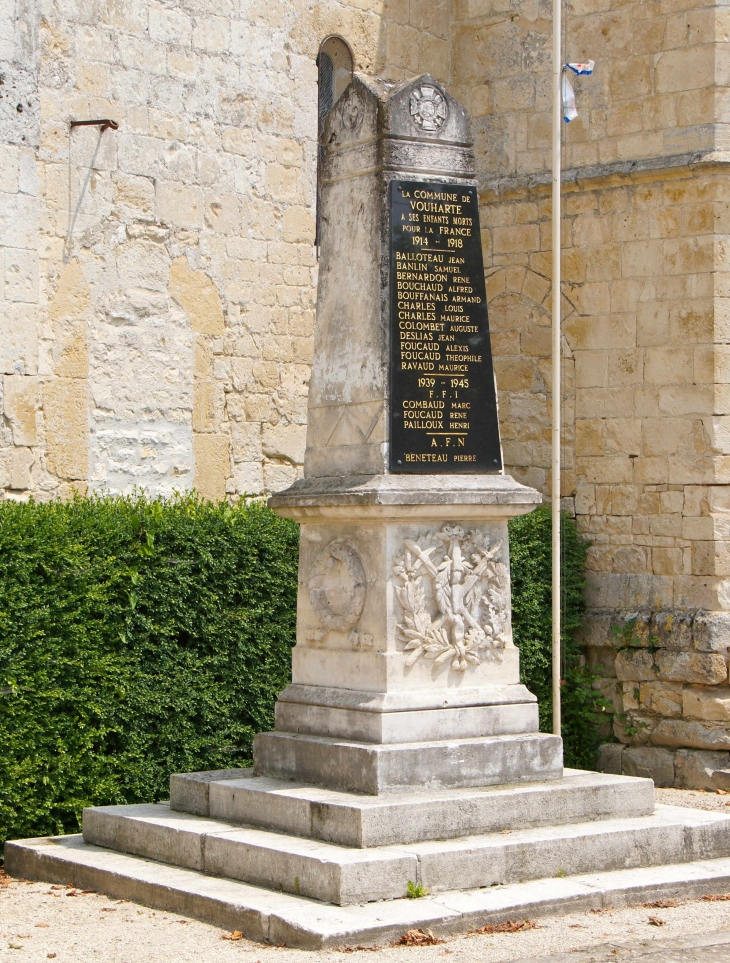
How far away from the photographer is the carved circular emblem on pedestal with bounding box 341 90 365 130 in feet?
24.4

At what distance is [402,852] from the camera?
6422 millimetres

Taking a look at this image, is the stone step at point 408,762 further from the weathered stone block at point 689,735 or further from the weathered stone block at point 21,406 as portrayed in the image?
the weathered stone block at point 689,735

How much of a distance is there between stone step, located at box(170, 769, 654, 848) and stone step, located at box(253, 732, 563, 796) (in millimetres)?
55

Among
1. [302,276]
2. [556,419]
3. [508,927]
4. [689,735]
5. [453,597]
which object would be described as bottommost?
[508,927]

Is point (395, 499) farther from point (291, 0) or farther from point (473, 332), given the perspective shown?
point (291, 0)

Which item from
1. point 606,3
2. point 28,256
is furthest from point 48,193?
point 606,3

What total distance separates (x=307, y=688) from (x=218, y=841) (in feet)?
3.15

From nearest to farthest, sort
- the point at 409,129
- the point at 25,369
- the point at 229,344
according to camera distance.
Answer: the point at 409,129
the point at 25,369
the point at 229,344

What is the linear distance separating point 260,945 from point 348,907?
0.39 meters

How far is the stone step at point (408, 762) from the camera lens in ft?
22.5

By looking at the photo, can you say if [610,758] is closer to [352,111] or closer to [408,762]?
[408,762]

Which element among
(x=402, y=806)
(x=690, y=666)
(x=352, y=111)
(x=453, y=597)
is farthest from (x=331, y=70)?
(x=402, y=806)

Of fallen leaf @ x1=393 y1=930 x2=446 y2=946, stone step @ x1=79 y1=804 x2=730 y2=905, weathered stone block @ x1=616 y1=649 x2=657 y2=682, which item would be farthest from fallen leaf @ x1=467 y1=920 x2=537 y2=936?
weathered stone block @ x1=616 y1=649 x2=657 y2=682

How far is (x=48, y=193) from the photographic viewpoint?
9938 millimetres
